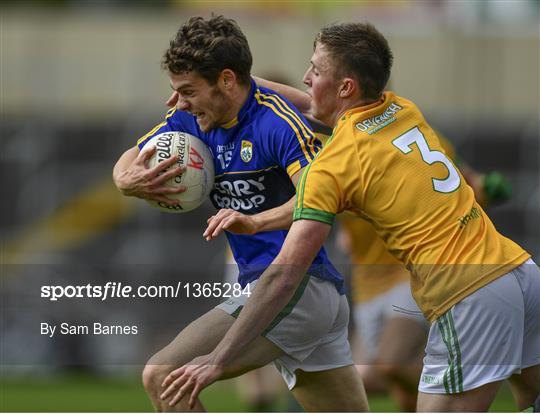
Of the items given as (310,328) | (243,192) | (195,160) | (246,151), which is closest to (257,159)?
(246,151)

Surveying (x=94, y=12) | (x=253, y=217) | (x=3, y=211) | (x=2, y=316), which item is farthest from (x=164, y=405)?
(x=94, y=12)

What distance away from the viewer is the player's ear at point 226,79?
505 cm

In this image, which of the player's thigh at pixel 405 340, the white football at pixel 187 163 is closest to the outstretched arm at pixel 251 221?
the white football at pixel 187 163

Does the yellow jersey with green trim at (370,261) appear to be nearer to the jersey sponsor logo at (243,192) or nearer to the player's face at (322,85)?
the jersey sponsor logo at (243,192)

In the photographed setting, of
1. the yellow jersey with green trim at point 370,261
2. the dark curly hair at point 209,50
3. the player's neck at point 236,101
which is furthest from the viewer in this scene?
the yellow jersey with green trim at point 370,261

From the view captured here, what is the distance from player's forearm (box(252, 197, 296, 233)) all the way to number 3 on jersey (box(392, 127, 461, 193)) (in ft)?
1.90

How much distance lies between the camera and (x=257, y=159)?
5027mm

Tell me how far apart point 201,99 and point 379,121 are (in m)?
0.88

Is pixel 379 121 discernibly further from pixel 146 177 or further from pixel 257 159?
pixel 146 177

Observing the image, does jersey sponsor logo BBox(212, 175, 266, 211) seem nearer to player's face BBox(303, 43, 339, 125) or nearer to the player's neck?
the player's neck

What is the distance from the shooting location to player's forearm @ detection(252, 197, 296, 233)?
186 inches

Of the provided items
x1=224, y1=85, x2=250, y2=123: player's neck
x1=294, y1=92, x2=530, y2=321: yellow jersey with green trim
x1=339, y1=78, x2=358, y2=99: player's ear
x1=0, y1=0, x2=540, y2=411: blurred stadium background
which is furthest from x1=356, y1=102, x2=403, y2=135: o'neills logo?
x1=0, y1=0, x2=540, y2=411: blurred stadium background

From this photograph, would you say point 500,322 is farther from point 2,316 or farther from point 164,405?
point 2,316

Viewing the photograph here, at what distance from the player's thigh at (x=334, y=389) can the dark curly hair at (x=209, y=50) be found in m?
1.42
